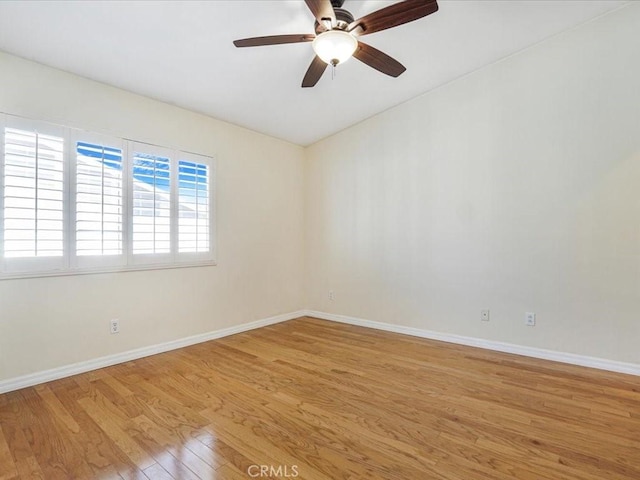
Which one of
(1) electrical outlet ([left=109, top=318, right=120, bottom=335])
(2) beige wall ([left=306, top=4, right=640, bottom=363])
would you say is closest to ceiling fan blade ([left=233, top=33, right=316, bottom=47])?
(2) beige wall ([left=306, top=4, right=640, bottom=363])

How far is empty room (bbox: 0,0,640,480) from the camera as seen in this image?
194 cm

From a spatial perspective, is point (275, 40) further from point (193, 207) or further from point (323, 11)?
point (193, 207)

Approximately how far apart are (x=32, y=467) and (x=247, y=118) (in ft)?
11.8

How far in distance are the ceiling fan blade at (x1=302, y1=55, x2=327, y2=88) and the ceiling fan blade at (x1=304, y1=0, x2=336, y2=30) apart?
1.07 ft

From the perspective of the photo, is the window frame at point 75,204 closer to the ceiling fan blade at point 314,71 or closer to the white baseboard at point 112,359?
the white baseboard at point 112,359

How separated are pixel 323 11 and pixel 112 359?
335 centimetres

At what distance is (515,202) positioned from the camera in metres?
3.35

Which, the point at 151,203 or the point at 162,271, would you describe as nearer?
the point at 151,203

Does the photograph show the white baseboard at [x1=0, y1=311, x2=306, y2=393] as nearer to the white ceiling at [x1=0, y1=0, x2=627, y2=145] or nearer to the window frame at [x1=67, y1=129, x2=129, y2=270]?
the window frame at [x1=67, y1=129, x2=129, y2=270]

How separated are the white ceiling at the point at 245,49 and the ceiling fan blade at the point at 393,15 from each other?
617 mm

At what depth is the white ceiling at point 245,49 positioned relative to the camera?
2.32 meters

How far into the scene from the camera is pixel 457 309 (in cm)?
368

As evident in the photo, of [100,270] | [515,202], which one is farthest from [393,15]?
[100,270]
